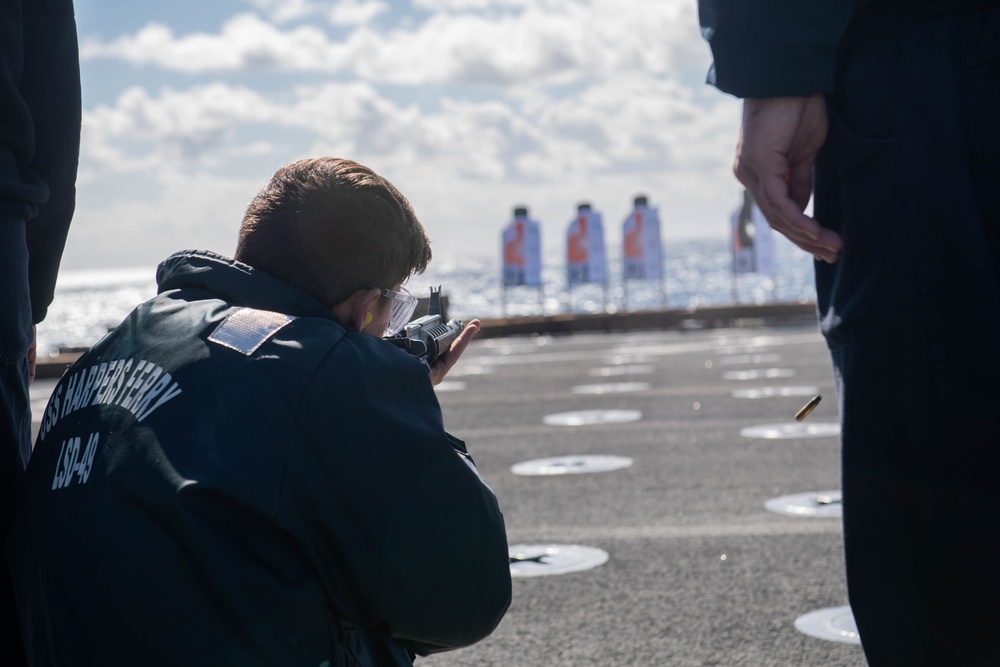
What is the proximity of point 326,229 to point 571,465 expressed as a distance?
3833 mm

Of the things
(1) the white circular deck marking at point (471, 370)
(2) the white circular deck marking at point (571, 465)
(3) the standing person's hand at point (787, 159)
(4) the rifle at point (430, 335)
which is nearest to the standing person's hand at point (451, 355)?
(4) the rifle at point (430, 335)

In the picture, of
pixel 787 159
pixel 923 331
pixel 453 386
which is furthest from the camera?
pixel 453 386

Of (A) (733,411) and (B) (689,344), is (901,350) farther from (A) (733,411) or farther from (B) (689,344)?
(B) (689,344)

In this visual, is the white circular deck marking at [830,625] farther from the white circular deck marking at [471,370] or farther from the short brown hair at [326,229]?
the white circular deck marking at [471,370]

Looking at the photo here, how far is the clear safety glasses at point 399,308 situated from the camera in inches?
71.7

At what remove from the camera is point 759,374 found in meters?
9.21

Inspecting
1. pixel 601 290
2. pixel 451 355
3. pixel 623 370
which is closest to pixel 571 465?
pixel 451 355

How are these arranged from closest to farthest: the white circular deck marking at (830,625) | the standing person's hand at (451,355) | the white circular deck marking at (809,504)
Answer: the standing person's hand at (451,355) → the white circular deck marking at (830,625) → the white circular deck marking at (809,504)

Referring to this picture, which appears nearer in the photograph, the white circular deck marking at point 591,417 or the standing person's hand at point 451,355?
the standing person's hand at point 451,355

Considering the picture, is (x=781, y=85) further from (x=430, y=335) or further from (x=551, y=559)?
(x=551, y=559)

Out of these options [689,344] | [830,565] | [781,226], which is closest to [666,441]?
[830,565]

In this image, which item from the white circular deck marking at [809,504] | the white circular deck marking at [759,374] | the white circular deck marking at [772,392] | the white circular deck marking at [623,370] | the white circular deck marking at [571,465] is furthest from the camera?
the white circular deck marking at [623,370]

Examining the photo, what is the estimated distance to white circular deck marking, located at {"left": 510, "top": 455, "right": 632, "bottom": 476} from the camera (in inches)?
208

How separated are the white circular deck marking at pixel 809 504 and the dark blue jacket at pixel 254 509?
2.72 metres
